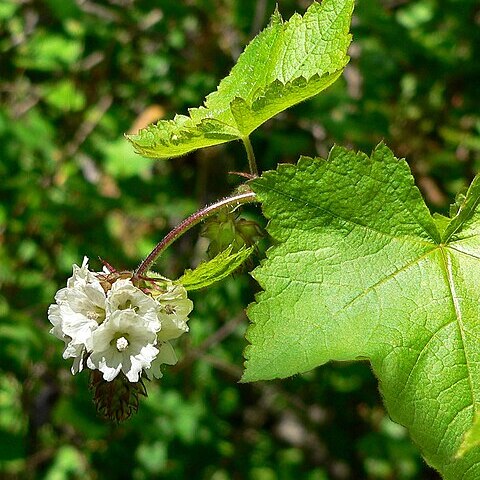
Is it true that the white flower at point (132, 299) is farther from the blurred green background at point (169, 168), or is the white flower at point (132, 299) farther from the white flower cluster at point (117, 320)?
the blurred green background at point (169, 168)

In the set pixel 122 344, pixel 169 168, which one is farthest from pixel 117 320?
pixel 169 168

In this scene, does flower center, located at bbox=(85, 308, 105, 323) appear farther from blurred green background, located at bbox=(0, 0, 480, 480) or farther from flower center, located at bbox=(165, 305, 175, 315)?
blurred green background, located at bbox=(0, 0, 480, 480)

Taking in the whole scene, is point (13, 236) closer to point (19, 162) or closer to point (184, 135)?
point (19, 162)

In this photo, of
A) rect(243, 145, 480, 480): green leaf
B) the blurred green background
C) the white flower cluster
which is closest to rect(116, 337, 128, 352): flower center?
the white flower cluster

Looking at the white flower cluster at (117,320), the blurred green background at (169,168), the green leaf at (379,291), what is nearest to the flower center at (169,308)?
the white flower cluster at (117,320)

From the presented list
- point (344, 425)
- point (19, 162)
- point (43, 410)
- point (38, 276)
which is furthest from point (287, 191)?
point (344, 425)

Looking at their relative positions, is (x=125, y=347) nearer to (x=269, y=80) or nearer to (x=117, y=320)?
(x=117, y=320)
